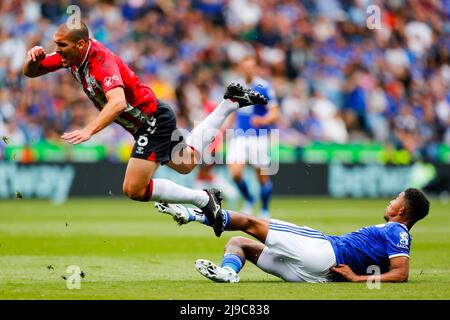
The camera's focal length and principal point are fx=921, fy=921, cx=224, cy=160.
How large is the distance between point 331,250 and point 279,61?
52.8 feet

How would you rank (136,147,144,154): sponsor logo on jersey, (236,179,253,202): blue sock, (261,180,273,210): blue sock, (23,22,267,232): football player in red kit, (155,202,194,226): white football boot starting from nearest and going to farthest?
(23,22,267,232): football player in red kit → (155,202,194,226): white football boot → (136,147,144,154): sponsor logo on jersey → (261,180,273,210): blue sock → (236,179,253,202): blue sock

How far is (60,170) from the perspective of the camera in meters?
21.5

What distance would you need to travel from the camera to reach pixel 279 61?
79.5ft

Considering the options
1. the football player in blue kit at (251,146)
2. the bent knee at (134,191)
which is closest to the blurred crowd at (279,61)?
the football player in blue kit at (251,146)

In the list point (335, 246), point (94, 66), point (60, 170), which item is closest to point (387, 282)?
point (335, 246)

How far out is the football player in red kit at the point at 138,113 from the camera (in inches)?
346

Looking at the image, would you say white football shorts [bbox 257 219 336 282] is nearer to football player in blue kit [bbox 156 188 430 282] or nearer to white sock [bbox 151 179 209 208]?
football player in blue kit [bbox 156 188 430 282]

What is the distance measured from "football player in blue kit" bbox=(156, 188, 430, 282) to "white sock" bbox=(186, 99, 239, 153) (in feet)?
5.27

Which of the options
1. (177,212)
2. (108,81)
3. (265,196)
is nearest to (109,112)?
(108,81)

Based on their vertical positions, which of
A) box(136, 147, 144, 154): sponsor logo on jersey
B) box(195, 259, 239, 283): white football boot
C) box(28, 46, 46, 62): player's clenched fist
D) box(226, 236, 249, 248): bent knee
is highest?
box(28, 46, 46, 62): player's clenched fist

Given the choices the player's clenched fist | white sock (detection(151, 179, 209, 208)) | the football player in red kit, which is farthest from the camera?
the player's clenched fist

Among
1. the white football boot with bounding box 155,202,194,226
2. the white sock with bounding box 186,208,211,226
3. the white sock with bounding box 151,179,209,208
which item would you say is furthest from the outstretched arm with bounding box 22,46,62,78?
the white sock with bounding box 186,208,211,226

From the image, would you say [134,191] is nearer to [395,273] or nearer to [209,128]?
[209,128]

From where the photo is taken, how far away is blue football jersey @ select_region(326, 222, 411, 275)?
841 centimetres
